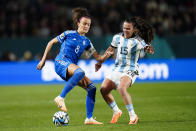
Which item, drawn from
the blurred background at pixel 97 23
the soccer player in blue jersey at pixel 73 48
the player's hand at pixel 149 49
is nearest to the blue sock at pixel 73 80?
the soccer player in blue jersey at pixel 73 48

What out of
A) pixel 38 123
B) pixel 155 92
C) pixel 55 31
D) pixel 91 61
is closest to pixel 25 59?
pixel 55 31

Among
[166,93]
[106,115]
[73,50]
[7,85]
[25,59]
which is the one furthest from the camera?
[25,59]

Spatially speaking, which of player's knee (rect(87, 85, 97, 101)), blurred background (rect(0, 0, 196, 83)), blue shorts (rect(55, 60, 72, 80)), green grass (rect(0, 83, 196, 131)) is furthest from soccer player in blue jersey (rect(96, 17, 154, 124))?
blurred background (rect(0, 0, 196, 83))

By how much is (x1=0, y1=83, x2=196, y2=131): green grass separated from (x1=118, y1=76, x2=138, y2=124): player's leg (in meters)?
→ 0.17

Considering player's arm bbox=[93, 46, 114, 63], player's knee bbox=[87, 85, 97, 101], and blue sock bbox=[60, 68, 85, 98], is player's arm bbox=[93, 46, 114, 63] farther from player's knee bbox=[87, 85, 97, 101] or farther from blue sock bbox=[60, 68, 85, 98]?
blue sock bbox=[60, 68, 85, 98]

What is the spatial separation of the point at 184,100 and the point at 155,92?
2284 millimetres

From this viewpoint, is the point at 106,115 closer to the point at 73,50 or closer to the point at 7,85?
the point at 73,50

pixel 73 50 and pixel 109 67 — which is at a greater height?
pixel 73 50

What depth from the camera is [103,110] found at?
9.66 meters

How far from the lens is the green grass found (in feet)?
22.0

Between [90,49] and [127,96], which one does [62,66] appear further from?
[127,96]

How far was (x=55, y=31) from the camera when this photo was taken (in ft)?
62.4

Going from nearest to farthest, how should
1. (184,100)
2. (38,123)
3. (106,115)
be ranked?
1. (38,123)
2. (106,115)
3. (184,100)

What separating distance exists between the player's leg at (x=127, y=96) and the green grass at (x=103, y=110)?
6.9 inches
